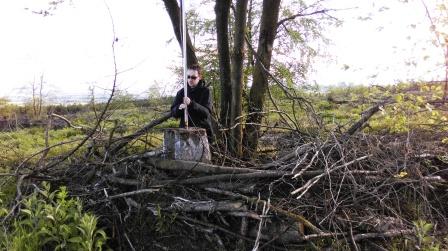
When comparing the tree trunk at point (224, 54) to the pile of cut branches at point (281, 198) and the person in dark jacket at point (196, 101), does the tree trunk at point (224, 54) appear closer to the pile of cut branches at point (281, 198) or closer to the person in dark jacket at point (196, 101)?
the person in dark jacket at point (196, 101)

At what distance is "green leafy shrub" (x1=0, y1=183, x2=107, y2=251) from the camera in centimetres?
389

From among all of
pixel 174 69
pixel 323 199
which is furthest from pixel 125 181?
pixel 174 69

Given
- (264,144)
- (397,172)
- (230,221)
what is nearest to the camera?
(230,221)

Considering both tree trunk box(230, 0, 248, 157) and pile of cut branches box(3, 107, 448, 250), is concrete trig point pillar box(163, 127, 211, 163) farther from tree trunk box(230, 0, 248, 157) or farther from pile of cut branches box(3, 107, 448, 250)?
tree trunk box(230, 0, 248, 157)

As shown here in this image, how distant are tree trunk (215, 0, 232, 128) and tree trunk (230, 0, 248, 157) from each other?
0.50 feet

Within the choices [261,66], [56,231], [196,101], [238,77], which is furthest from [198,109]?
[56,231]

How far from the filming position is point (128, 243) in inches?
167

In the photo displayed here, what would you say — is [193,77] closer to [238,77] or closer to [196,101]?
[196,101]

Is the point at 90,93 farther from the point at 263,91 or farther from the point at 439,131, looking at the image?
the point at 439,131

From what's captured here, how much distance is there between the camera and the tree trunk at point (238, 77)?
5275 millimetres

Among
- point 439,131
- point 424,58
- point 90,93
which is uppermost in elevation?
point 424,58

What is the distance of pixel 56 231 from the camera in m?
4.01

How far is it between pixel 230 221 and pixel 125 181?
1231 mm

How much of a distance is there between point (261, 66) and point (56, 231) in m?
3.12
